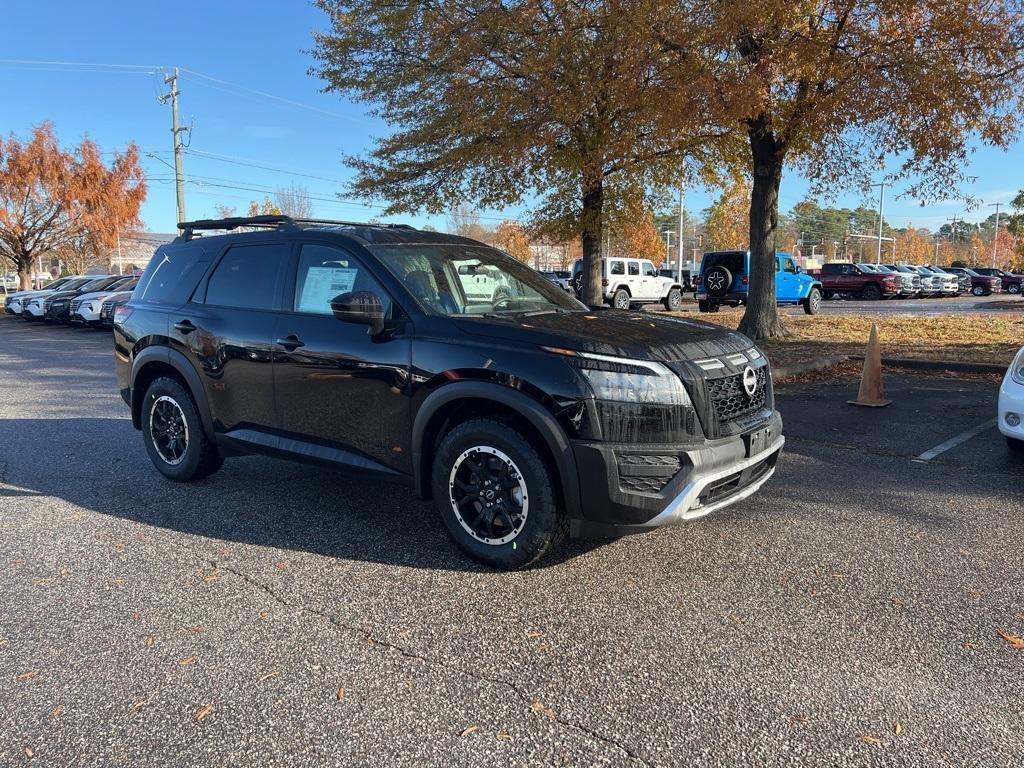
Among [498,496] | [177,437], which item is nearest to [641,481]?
[498,496]

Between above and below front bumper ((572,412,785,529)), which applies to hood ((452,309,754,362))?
above

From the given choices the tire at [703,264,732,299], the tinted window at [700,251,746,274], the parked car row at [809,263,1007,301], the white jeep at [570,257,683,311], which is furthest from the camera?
the parked car row at [809,263,1007,301]

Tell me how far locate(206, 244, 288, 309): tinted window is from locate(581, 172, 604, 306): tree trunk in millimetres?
14201

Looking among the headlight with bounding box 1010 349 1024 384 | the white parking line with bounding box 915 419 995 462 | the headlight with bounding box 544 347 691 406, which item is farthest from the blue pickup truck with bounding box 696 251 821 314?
the headlight with bounding box 544 347 691 406

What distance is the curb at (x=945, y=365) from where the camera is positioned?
10.3 meters

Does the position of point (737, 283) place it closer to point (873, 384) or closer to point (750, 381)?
point (873, 384)

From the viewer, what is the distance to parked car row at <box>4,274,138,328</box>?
2177 centimetres

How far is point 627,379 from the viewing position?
11.8 feet

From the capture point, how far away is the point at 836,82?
11789 millimetres

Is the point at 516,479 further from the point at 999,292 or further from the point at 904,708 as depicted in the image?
the point at 999,292

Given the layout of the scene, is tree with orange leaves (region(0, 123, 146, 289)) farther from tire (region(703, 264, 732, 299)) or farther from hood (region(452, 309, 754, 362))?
hood (region(452, 309, 754, 362))

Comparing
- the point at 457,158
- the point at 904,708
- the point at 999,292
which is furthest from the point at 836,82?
the point at 999,292

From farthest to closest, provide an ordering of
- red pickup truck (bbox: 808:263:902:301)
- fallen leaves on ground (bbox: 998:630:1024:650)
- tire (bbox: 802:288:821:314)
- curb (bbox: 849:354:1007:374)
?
red pickup truck (bbox: 808:263:902:301) < tire (bbox: 802:288:821:314) < curb (bbox: 849:354:1007:374) < fallen leaves on ground (bbox: 998:630:1024:650)

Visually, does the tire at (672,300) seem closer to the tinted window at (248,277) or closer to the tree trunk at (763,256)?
the tree trunk at (763,256)
